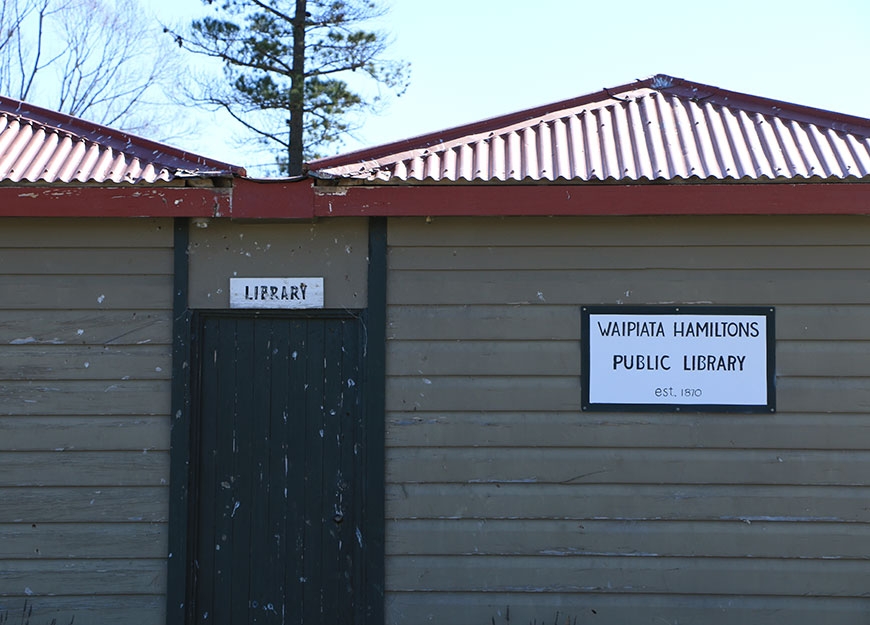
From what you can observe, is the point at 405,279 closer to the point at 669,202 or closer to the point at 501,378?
the point at 501,378

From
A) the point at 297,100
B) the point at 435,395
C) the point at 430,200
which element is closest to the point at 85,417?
the point at 435,395

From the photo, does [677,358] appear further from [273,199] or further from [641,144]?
[273,199]

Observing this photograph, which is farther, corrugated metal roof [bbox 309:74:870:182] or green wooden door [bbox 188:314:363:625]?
green wooden door [bbox 188:314:363:625]

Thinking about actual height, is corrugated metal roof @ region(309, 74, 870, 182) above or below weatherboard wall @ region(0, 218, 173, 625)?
above

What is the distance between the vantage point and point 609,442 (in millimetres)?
5582

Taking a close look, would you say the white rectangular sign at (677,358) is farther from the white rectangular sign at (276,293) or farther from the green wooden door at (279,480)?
the white rectangular sign at (276,293)

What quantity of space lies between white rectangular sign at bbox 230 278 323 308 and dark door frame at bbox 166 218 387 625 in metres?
0.13

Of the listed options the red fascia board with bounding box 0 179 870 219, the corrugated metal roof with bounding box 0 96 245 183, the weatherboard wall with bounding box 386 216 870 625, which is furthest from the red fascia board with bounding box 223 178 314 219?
the weatherboard wall with bounding box 386 216 870 625

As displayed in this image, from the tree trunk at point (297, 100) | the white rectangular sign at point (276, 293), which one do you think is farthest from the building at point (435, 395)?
the tree trunk at point (297, 100)

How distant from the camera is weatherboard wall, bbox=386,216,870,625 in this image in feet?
18.1

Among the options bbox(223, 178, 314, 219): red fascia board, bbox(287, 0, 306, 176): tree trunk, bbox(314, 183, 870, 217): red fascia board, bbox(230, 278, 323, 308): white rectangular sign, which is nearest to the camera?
bbox(314, 183, 870, 217): red fascia board

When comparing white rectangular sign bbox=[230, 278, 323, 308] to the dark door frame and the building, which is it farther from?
the dark door frame

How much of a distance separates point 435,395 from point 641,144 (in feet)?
6.24

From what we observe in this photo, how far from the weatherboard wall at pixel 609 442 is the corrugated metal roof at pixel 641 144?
0.30 meters
